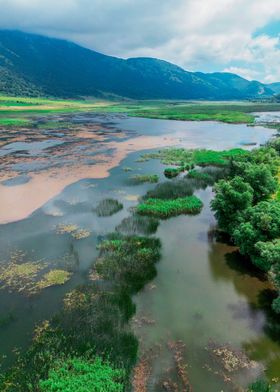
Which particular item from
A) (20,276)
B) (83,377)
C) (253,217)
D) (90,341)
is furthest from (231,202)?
(83,377)

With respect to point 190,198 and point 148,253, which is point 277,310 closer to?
point 148,253

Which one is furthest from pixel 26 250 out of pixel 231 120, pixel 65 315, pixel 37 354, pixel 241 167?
pixel 231 120

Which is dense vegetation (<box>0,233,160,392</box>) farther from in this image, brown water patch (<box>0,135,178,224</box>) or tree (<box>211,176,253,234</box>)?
brown water patch (<box>0,135,178,224</box>)

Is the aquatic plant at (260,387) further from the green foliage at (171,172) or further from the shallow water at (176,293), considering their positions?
the green foliage at (171,172)

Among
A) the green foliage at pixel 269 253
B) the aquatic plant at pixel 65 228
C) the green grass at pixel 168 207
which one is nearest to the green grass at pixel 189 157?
the green grass at pixel 168 207

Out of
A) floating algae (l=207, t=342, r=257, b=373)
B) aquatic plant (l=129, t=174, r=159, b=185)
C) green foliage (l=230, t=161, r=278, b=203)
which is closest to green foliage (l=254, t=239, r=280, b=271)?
floating algae (l=207, t=342, r=257, b=373)
